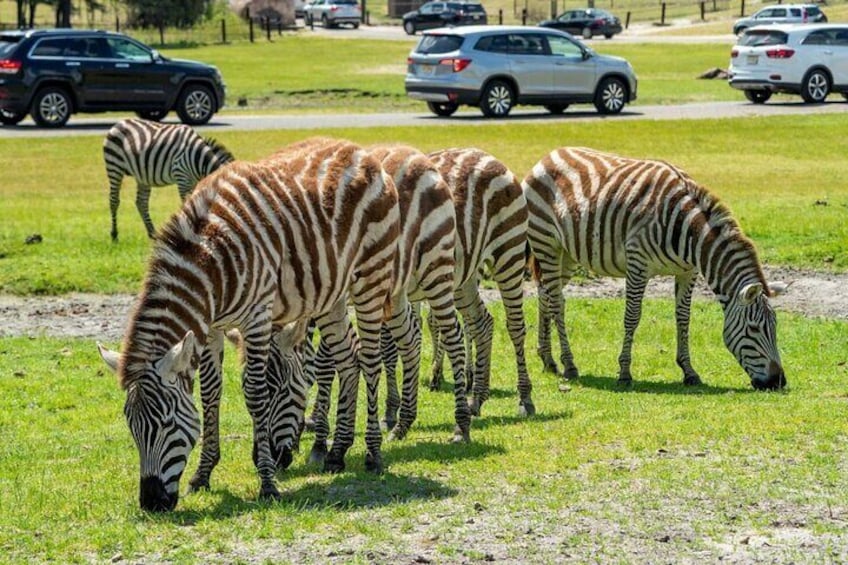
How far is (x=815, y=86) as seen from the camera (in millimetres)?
40719

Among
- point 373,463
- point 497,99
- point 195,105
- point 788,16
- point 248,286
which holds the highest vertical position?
point 788,16

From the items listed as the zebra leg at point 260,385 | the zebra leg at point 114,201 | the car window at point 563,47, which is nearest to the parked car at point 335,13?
the car window at point 563,47

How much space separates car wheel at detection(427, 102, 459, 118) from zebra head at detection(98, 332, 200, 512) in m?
30.4

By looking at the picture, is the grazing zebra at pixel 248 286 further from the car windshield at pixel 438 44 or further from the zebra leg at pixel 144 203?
the car windshield at pixel 438 44

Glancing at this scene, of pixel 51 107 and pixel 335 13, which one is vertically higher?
pixel 335 13

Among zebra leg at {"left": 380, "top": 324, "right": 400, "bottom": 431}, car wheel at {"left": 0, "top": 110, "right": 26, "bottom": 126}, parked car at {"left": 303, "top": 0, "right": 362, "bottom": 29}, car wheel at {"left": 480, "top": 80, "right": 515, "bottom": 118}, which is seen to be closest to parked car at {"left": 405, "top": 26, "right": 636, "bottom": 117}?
car wheel at {"left": 480, "top": 80, "right": 515, "bottom": 118}

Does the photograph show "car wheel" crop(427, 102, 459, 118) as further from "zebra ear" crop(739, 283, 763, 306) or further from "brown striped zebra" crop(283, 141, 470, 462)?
"brown striped zebra" crop(283, 141, 470, 462)

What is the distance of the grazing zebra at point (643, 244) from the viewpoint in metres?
13.5

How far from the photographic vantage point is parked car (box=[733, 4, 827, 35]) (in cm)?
7200

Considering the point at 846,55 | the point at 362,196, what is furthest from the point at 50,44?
the point at 362,196

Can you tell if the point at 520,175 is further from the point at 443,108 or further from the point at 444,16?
the point at 444,16

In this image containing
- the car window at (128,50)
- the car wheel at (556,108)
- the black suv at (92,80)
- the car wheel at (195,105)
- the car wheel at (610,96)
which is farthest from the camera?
the car wheel at (556,108)

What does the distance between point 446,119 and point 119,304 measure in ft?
67.5

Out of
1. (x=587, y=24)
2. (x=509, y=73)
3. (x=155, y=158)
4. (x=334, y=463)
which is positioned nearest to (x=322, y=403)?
(x=334, y=463)
